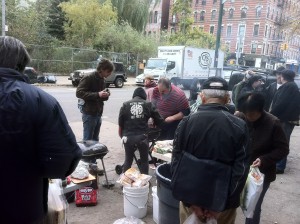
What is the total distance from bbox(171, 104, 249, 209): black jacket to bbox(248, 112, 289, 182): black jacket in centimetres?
76

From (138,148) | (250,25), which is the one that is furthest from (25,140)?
(250,25)

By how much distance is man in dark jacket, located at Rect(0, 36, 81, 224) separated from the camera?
165cm

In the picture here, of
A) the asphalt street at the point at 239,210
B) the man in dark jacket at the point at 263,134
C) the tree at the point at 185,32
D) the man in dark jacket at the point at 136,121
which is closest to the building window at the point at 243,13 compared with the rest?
the tree at the point at 185,32

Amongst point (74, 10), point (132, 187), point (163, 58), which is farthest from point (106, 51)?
point (132, 187)

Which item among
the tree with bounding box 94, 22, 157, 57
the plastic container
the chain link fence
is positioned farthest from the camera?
the tree with bounding box 94, 22, 157, 57

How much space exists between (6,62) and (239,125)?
1.56m

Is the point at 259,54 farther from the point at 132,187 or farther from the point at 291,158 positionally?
the point at 132,187

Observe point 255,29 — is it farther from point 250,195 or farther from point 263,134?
point 250,195

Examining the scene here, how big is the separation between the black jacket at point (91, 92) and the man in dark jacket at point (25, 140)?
300cm

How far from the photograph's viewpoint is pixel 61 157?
1.78 metres

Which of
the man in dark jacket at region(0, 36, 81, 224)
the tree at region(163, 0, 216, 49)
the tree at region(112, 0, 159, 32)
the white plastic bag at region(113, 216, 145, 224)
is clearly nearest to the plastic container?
the white plastic bag at region(113, 216, 145, 224)

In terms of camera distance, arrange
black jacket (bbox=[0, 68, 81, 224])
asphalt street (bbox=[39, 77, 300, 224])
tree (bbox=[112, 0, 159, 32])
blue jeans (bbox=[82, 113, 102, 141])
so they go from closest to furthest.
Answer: black jacket (bbox=[0, 68, 81, 224]) < asphalt street (bbox=[39, 77, 300, 224]) < blue jeans (bbox=[82, 113, 102, 141]) < tree (bbox=[112, 0, 159, 32])

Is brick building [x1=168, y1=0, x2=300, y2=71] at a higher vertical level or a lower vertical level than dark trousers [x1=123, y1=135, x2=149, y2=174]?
higher

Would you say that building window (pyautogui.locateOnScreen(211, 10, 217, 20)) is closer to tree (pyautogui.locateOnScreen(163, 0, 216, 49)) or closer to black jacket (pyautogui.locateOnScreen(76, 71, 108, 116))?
tree (pyautogui.locateOnScreen(163, 0, 216, 49))
